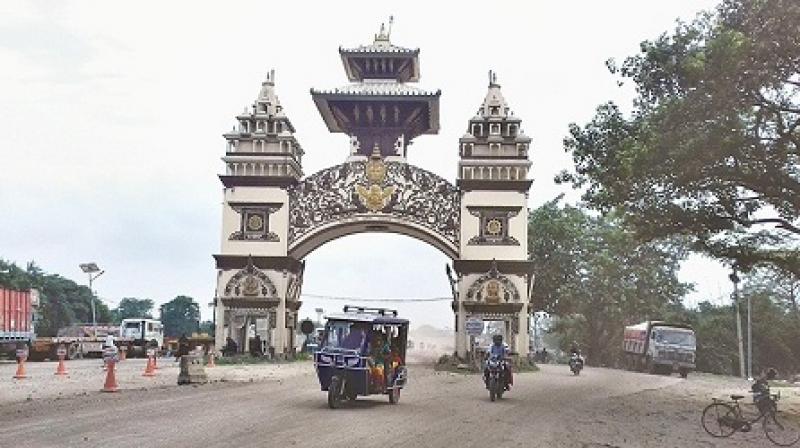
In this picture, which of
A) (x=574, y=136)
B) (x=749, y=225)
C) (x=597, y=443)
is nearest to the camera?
(x=597, y=443)

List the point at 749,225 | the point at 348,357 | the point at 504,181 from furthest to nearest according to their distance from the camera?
the point at 504,181, the point at 749,225, the point at 348,357

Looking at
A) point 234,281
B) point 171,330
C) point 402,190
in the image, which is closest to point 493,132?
point 402,190

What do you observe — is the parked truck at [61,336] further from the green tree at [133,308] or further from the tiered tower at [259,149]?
the green tree at [133,308]

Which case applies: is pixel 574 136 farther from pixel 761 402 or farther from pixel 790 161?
pixel 761 402

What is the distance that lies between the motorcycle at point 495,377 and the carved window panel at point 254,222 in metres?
18.1

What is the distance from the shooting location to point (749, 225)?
21.9 m

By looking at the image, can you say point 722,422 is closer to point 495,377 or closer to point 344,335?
point 495,377

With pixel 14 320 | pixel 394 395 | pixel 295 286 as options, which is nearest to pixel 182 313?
pixel 14 320

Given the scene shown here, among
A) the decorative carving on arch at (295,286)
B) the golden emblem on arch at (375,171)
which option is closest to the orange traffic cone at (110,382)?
the decorative carving on arch at (295,286)

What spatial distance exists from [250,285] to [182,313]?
6236cm

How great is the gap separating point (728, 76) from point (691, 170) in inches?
95.5

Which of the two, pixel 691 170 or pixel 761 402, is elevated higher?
pixel 691 170

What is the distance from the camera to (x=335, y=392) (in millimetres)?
16000

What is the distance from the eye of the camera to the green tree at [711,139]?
1792cm
